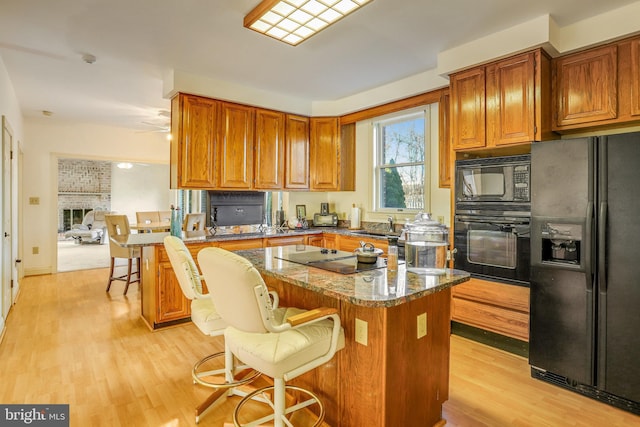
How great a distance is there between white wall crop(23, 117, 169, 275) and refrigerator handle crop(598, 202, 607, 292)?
6.94 m

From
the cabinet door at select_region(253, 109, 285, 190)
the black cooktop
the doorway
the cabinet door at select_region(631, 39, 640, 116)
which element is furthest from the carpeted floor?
the cabinet door at select_region(631, 39, 640, 116)

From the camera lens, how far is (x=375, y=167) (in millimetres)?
4621

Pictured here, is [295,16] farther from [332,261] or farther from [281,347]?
[281,347]

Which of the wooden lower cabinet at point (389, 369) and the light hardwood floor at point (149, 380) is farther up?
the wooden lower cabinet at point (389, 369)

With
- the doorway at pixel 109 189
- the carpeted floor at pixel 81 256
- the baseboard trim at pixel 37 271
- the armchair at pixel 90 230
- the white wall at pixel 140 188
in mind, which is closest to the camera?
the baseboard trim at pixel 37 271

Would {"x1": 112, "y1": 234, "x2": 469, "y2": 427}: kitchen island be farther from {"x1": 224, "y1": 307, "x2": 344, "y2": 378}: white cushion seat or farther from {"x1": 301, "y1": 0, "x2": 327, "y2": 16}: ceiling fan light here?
{"x1": 301, "y1": 0, "x2": 327, "y2": 16}: ceiling fan light

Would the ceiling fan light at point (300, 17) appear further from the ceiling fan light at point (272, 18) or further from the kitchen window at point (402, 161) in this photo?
the kitchen window at point (402, 161)

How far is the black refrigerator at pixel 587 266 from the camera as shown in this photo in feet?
6.79

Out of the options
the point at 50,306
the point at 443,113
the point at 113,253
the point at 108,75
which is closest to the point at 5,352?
the point at 50,306

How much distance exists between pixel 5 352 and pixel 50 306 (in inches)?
54.9

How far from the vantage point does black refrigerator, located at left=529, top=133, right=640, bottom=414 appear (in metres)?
2.07

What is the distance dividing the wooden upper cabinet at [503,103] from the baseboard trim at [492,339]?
5.21 feet

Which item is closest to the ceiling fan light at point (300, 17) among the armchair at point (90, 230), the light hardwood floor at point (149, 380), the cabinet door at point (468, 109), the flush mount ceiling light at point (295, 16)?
the flush mount ceiling light at point (295, 16)

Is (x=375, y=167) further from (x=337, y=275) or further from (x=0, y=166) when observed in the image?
(x=0, y=166)
